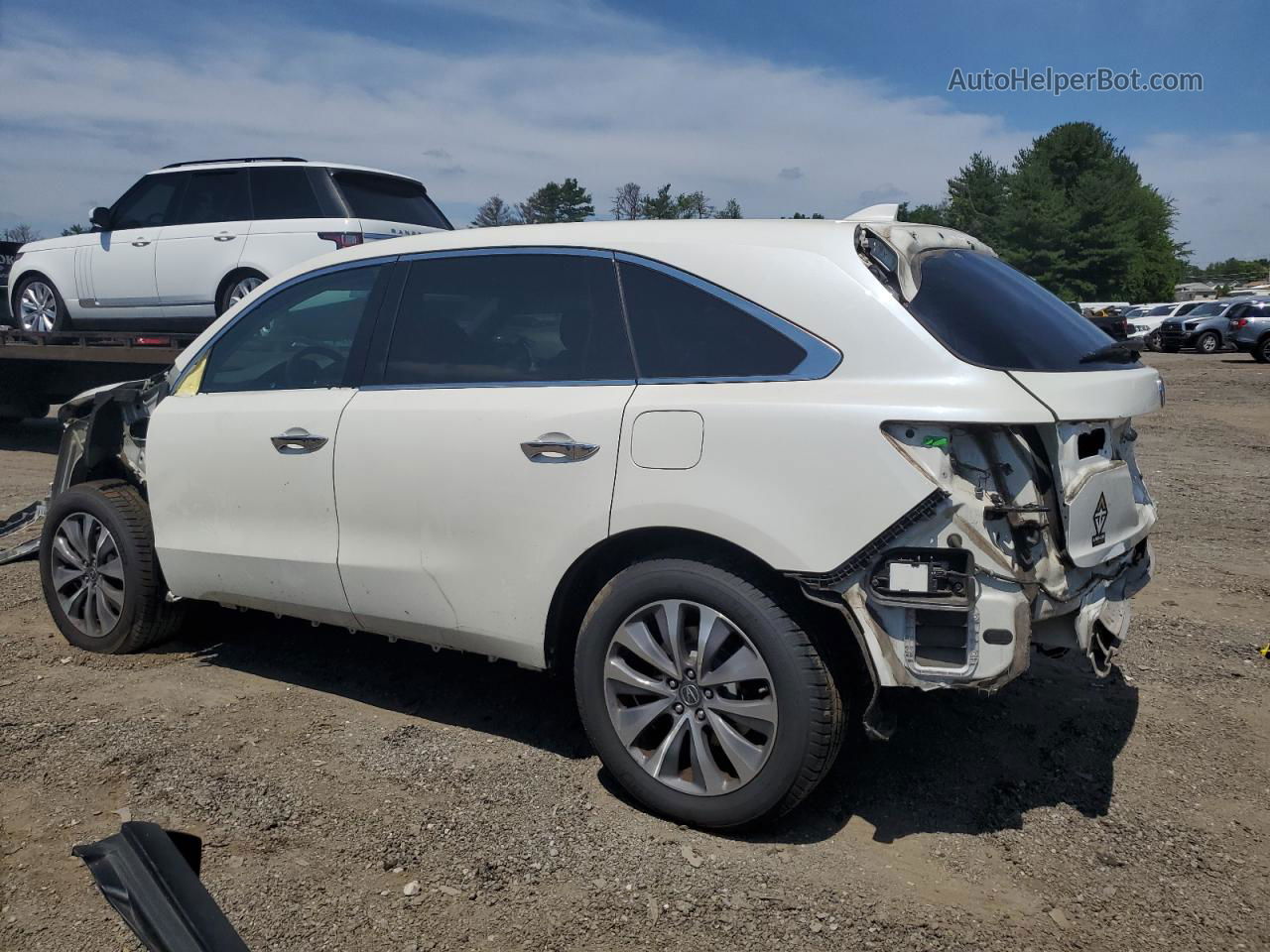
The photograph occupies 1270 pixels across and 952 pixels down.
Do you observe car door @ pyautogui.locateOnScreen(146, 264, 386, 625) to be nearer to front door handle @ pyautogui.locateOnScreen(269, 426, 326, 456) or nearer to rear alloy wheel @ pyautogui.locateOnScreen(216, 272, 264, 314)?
front door handle @ pyautogui.locateOnScreen(269, 426, 326, 456)

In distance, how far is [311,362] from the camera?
4.21 metres

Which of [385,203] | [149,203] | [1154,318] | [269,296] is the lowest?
[1154,318]

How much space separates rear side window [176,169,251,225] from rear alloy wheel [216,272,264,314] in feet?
1.51

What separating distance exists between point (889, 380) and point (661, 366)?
28.3 inches

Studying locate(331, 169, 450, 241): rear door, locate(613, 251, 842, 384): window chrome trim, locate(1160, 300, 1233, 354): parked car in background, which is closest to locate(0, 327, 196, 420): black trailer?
locate(331, 169, 450, 241): rear door

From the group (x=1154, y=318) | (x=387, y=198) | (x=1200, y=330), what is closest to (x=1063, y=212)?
(x=1154, y=318)

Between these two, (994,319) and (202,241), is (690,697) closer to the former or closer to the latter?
(994,319)

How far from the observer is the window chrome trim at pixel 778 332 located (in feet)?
10.2

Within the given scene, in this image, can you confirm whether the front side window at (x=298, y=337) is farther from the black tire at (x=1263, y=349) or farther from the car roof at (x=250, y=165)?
the black tire at (x=1263, y=349)

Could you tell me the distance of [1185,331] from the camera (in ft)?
106

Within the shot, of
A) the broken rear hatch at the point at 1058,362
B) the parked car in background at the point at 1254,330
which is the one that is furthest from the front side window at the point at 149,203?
the parked car in background at the point at 1254,330

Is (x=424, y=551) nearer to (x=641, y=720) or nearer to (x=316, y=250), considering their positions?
(x=641, y=720)

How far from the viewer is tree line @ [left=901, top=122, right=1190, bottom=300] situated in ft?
229

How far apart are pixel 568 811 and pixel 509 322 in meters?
1.62
